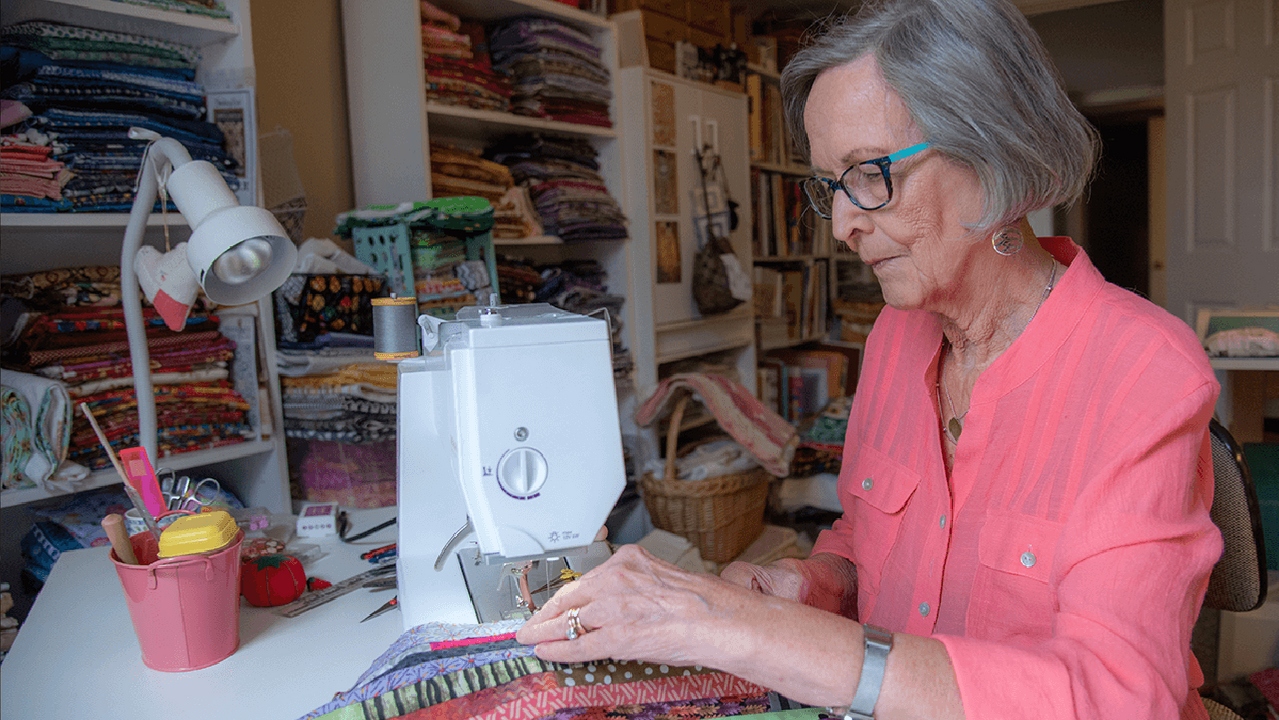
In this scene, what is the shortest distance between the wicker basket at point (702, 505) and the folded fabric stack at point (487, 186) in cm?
75

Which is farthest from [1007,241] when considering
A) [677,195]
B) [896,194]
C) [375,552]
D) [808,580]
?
[677,195]

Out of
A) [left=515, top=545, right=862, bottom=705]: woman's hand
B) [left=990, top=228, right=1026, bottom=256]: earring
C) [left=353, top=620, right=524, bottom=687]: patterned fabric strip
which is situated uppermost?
[left=990, top=228, right=1026, bottom=256]: earring

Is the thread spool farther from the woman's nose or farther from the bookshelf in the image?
the bookshelf

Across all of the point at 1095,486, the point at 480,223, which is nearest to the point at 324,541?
the point at 480,223

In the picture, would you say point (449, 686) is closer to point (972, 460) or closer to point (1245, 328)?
point (972, 460)

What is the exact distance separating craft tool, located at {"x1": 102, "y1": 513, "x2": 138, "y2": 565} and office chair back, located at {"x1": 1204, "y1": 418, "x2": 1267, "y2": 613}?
53.6 inches

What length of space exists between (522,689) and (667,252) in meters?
2.33

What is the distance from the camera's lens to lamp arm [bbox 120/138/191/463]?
1.22 meters

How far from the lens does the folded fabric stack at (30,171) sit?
60.8 inches

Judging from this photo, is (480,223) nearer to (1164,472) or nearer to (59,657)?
(59,657)

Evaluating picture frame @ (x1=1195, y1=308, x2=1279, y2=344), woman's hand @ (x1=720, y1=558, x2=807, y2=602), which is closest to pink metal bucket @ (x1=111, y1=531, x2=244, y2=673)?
woman's hand @ (x1=720, y1=558, x2=807, y2=602)

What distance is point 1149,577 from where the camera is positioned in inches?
31.0

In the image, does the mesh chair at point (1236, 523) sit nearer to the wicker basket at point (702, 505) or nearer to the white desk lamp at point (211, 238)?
the white desk lamp at point (211, 238)

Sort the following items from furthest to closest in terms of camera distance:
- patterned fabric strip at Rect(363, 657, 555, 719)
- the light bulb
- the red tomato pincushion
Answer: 1. the red tomato pincushion
2. the light bulb
3. patterned fabric strip at Rect(363, 657, 555, 719)
